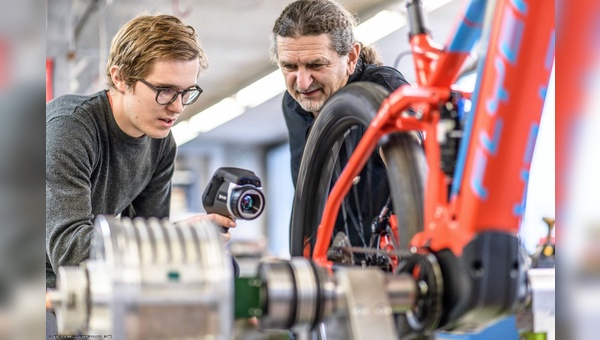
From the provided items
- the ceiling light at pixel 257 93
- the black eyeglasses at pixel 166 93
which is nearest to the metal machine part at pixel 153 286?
the black eyeglasses at pixel 166 93

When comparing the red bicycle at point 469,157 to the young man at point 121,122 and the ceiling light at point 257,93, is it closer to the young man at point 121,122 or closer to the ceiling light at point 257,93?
the young man at point 121,122

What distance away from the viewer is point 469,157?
722 mm

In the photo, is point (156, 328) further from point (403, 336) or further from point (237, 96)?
point (237, 96)

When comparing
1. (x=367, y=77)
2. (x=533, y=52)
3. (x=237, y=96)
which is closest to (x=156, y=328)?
(x=533, y=52)

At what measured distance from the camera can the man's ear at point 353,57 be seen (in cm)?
148

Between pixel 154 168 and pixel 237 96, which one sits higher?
pixel 237 96

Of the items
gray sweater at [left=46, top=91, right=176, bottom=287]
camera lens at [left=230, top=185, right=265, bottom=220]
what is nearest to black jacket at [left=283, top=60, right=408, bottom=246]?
camera lens at [left=230, top=185, right=265, bottom=220]

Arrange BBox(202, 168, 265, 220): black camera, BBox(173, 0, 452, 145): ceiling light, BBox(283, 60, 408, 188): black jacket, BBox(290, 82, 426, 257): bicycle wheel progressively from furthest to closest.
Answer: BBox(173, 0, 452, 145): ceiling light → BBox(283, 60, 408, 188): black jacket → BBox(202, 168, 265, 220): black camera → BBox(290, 82, 426, 257): bicycle wheel

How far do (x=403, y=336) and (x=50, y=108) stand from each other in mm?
840

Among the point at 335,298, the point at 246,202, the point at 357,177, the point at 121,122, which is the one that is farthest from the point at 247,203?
the point at 335,298

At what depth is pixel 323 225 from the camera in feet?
3.60

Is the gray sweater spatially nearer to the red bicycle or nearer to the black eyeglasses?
the black eyeglasses

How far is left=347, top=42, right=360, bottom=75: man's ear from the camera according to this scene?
Result: 1.48 meters

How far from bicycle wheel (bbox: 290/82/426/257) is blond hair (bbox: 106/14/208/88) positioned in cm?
33
